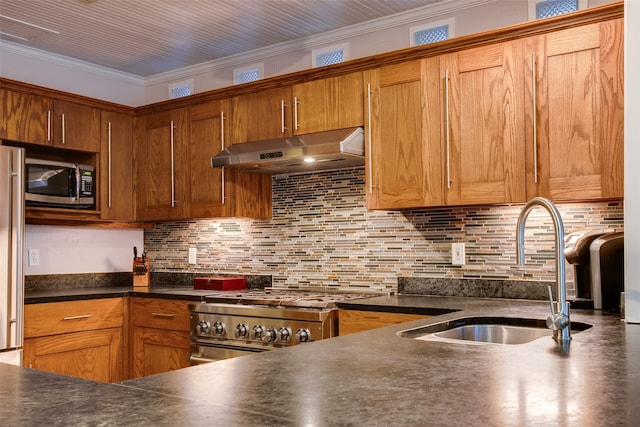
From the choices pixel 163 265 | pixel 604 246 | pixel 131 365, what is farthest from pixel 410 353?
pixel 163 265

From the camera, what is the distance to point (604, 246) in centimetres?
252

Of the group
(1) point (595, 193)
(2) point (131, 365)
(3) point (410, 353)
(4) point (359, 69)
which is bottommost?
(2) point (131, 365)

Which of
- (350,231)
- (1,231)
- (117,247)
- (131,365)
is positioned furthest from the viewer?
(117,247)

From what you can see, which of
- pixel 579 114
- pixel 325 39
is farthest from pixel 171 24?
pixel 579 114

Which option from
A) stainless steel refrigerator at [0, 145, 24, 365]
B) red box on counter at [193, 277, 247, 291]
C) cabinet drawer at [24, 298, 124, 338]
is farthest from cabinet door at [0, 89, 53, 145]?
red box on counter at [193, 277, 247, 291]

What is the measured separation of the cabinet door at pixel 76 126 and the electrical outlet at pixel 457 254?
256 centimetres

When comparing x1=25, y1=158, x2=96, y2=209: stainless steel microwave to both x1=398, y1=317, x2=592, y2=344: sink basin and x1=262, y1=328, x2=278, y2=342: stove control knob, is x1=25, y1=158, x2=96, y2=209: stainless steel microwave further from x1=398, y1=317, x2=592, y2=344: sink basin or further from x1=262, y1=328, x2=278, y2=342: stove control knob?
x1=398, y1=317, x2=592, y2=344: sink basin

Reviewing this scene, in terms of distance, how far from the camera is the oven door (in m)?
3.39

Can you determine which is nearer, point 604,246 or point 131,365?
point 604,246

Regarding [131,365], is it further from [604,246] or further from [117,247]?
[604,246]

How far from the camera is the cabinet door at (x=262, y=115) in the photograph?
12.1 ft

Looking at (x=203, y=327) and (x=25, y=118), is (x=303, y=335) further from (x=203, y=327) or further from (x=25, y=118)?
(x=25, y=118)

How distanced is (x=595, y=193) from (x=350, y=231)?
1529 millimetres

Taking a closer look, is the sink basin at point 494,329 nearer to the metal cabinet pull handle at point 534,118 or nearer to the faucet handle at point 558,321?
the faucet handle at point 558,321
